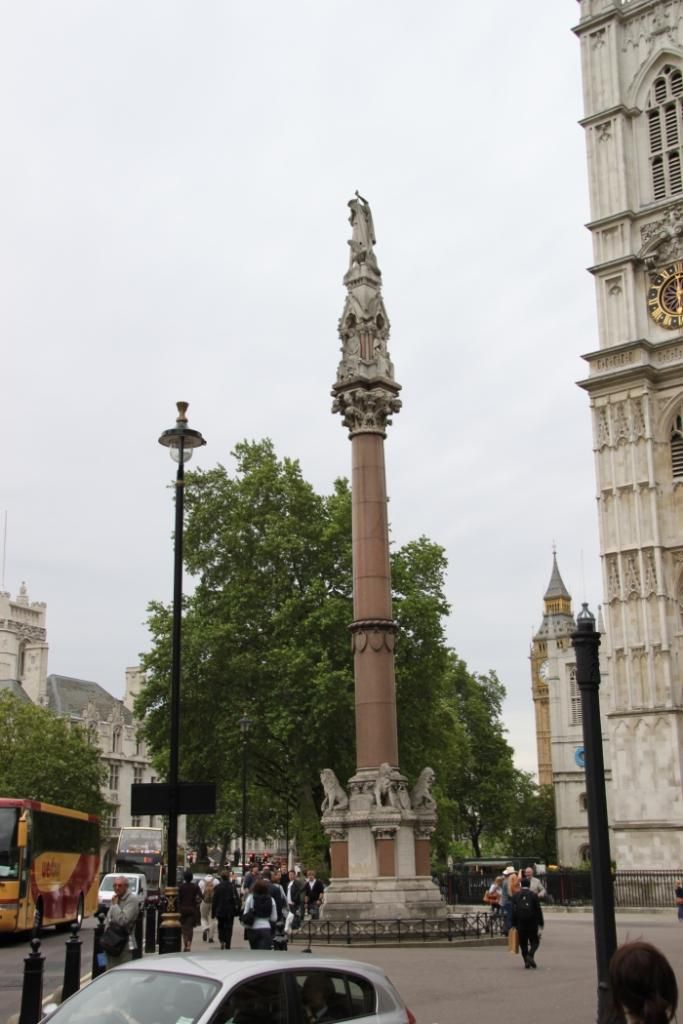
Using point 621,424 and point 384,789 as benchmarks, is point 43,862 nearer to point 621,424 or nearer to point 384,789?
point 384,789

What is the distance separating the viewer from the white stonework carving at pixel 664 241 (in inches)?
1857

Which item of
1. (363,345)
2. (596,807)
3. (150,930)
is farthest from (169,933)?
(363,345)

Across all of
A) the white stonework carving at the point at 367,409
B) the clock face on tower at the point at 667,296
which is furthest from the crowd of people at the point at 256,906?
the clock face on tower at the point at 667,296

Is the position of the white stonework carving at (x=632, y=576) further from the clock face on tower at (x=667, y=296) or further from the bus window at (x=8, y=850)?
the bus window at (x=8, y=850)

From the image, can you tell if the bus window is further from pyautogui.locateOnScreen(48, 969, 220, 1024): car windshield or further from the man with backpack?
pyautogui.locateOnScreen(48, 969, 220, 1024): car windshield

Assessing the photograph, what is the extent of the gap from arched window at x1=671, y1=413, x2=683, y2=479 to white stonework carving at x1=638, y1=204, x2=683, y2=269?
684 cm

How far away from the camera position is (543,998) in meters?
14.8

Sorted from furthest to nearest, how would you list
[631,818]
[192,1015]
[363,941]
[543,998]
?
[631,818] < [363,941] < [543,998] < [192,1015]

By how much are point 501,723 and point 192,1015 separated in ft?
286

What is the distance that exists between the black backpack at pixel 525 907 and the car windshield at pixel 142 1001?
13037 mm

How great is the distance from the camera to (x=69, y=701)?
104 m

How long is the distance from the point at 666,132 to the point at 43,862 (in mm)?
39029

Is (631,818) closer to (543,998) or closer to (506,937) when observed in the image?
(506,937)

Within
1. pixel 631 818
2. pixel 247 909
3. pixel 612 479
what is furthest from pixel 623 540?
pixel 247 909
